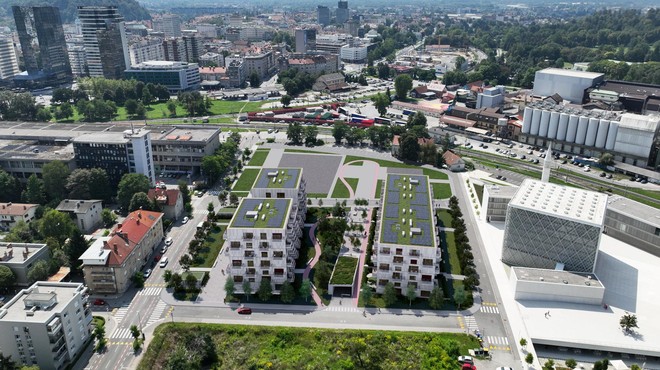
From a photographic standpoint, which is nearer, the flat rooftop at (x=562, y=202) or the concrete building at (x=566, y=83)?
the flat rooftop at (x=562, y=202)

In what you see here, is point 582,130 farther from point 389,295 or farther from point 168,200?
point 168,200

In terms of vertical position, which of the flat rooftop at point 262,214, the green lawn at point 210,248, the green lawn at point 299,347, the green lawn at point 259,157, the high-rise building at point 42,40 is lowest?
the green lawn at point 299,347

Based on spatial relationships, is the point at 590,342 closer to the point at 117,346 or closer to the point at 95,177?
the point at 117,346

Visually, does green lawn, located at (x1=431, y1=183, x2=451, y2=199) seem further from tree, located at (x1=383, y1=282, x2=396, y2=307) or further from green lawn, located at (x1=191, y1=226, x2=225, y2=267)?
green lawn, located at (x1=191, y1=226, x2=225, y2=267)

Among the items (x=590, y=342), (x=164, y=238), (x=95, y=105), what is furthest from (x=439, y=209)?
(x=95, y=105)

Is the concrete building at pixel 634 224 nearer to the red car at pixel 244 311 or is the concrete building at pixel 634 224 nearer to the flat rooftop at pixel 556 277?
the flat rooftop at pixel 556 277

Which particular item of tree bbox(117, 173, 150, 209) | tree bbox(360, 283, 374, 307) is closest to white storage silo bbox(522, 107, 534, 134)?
tree bbox(360, 283, 374, 307)

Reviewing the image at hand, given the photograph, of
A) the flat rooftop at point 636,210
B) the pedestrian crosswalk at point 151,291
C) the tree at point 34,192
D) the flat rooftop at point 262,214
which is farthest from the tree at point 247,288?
the flat rooftop at point 636,210
